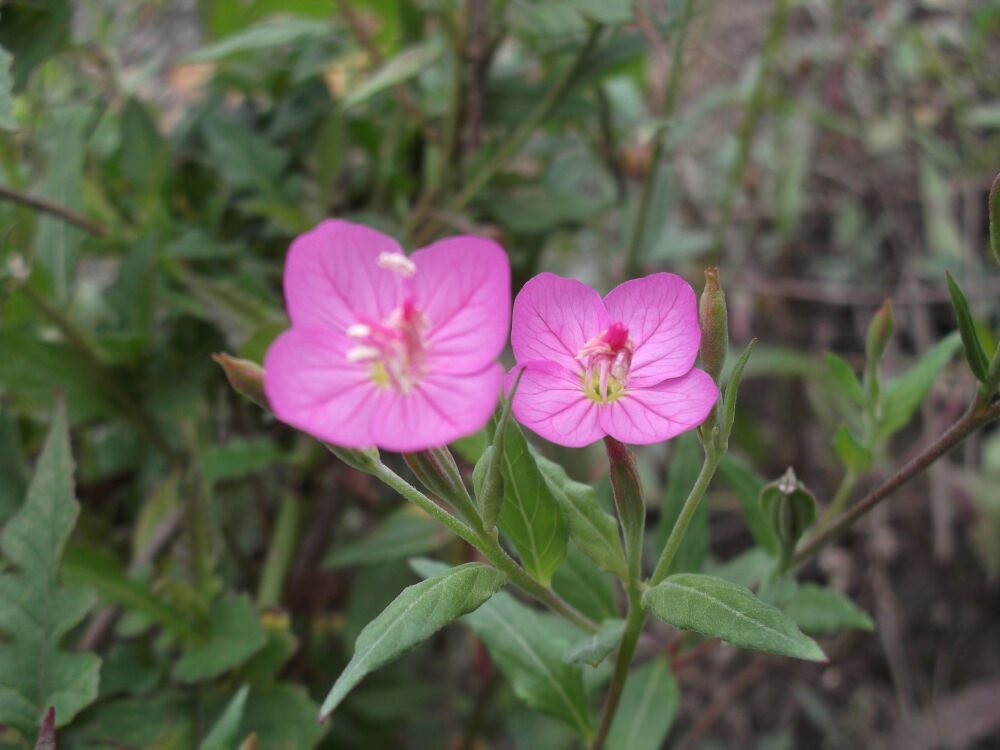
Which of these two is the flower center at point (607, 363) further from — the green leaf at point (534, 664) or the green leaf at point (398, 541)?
the green leaf at point (398, 541)

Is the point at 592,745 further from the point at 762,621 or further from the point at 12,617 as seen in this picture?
the point at 12,617

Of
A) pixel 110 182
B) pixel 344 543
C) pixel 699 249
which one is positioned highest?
pixel 110 182

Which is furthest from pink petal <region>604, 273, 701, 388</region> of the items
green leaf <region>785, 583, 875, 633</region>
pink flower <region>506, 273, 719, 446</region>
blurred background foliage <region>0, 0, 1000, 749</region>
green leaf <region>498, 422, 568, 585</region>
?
green leaf <region>785, 583, 875, 633</region>

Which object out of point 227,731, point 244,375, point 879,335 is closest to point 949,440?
point 879,335

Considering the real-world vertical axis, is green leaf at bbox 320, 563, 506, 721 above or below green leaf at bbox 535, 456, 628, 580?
above

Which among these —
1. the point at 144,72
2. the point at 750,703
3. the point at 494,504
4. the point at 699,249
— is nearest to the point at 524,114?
the point at 699,249

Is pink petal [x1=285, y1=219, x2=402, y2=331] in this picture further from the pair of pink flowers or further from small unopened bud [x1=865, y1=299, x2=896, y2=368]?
small unopened bud [x1=865, y1=299, x2=896, y2=368]

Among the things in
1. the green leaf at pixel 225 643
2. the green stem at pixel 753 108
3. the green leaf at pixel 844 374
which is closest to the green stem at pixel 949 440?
the green leaf at pixel 844 374
